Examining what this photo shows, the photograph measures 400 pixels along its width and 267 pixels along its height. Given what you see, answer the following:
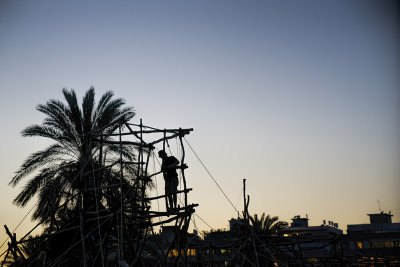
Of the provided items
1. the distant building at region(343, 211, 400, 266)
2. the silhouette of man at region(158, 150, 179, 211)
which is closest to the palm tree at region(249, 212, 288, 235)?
the distant building at region(343, 211, 400, 266)

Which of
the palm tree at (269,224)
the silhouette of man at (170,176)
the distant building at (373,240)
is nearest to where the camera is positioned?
the silhouette of man at (170,176)

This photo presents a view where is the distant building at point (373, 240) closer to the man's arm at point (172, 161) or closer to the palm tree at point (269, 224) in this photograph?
the palm tree at point (269, 224)

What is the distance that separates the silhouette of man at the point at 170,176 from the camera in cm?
1162

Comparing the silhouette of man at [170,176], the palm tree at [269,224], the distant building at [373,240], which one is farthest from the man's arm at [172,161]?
the distant building at [373,240]

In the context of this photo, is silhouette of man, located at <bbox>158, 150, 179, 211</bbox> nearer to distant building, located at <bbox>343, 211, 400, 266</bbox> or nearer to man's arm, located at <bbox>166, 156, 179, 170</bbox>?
man's arm, located at <bbox>166, 156, 179, 170</bbox>

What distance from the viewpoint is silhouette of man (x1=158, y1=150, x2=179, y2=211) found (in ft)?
38.1

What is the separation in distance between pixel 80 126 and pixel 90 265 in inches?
352

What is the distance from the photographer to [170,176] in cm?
1207

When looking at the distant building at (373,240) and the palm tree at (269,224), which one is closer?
the palm tree at (269,224)

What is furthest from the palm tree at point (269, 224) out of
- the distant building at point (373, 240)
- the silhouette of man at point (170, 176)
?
the silhouette of man at point (170, 176)

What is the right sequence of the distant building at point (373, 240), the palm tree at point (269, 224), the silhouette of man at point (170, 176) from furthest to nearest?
the distant building at point (373, 240), the palm tree at point (269, 224), the silhouette of man at point (170, 176)

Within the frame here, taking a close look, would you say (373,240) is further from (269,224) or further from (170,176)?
(170,176)

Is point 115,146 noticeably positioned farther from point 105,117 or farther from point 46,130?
point 46,130

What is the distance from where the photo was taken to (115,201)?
11.0 metres
